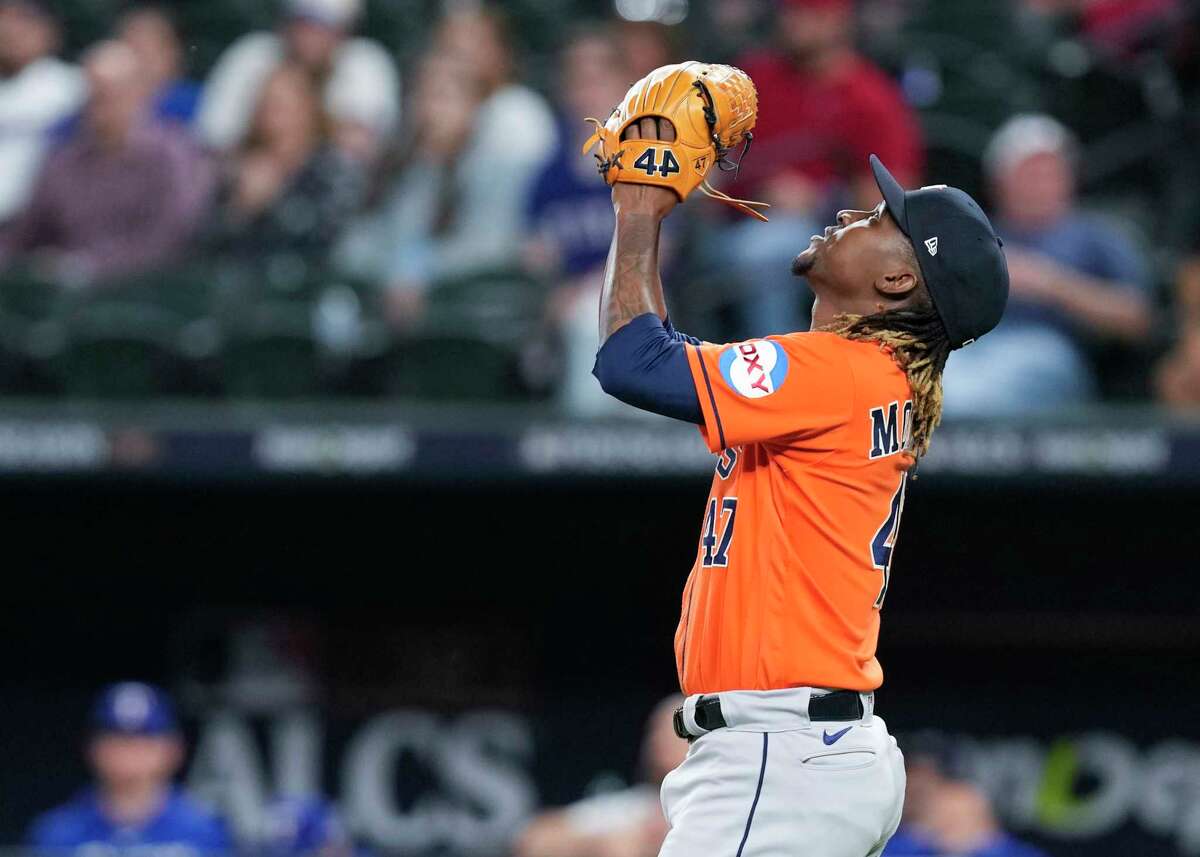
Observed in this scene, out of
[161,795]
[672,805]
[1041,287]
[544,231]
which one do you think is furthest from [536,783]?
[672,805]

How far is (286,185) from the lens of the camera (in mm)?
6793

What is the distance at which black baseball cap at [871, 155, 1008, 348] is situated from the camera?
2842 millimetres

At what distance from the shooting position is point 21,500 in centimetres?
670

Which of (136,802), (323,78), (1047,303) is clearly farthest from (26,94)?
(1047,303)

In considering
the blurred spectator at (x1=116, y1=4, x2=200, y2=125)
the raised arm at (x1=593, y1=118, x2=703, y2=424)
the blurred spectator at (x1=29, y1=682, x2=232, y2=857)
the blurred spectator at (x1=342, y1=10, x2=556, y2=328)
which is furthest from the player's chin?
the blurred spectator at (x1=116, y1=4, x2=200, y2=125)

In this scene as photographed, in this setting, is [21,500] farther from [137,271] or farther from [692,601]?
[692,601]

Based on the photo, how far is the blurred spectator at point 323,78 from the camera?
6.99 meters

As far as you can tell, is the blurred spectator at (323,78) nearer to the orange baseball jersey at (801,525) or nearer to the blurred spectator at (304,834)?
the blurred spectator at (304,834)

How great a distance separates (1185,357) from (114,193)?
370 centimetres

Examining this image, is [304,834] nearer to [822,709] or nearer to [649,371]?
[822,709]

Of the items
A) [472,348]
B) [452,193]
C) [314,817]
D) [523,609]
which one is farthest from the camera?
[523,609]

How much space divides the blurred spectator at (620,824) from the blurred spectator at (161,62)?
315 cm

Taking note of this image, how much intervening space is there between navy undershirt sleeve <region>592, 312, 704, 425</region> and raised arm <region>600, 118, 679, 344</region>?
0.10 feet

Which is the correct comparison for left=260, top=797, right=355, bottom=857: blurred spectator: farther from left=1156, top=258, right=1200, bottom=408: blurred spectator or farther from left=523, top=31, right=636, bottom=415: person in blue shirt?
left=1156, top=258, right=1200, bottom=408: blurred spectator
